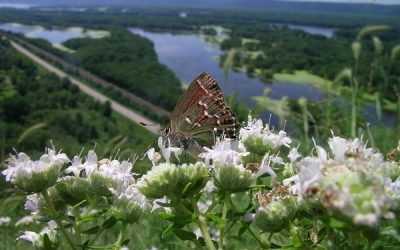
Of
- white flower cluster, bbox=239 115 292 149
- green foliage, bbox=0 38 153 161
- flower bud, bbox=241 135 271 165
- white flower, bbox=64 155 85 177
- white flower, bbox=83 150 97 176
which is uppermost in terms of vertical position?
white flower cluster, bbox=239 115 292 149

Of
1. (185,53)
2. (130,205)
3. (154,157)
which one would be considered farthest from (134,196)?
(185,53)

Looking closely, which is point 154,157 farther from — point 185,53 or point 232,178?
point 185,53

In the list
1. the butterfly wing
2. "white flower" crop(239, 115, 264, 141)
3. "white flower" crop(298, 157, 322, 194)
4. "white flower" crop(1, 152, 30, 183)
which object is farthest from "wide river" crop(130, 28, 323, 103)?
"white flower" crop(298, 157, 322, 194)

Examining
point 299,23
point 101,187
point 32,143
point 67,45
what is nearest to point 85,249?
point 101,187

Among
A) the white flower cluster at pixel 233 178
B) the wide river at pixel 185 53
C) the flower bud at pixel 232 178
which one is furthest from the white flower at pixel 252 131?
the wide river at pixel 185 53

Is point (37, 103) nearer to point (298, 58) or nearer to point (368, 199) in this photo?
point (298, 58)

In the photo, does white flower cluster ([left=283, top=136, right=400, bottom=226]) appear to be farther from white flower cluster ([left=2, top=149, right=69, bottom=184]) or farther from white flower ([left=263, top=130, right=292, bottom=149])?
white flower cluster ([left=2, top=149, right=69, bottom=184])

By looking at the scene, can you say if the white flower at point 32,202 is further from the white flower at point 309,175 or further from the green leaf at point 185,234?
the white flower at point 309,175
